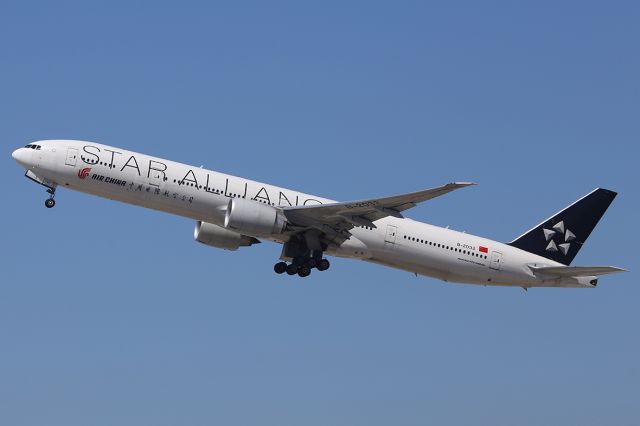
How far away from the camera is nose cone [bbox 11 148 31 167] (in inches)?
2051

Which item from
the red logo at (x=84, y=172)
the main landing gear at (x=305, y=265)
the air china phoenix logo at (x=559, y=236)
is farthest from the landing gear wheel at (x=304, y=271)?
the air china phoenix logo at (x=559, y=236)

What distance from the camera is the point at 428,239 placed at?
5494cm

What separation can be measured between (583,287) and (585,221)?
4585 millimetres

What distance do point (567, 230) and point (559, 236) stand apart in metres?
0.65

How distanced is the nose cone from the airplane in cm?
4

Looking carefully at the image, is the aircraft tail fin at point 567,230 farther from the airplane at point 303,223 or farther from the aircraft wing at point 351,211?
the aircraft wing at point 351,211

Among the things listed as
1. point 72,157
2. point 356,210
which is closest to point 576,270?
point 356,210

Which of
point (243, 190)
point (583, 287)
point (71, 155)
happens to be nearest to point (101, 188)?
point (71, 155)

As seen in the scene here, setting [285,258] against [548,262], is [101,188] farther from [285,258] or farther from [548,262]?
[548,262]

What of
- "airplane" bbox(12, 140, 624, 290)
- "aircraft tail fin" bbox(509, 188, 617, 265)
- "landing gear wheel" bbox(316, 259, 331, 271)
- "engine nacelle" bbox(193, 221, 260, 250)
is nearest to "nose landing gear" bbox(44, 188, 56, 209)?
"airplane" bbox(12, 140, 624, 290)

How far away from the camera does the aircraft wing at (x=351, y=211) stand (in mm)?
50188

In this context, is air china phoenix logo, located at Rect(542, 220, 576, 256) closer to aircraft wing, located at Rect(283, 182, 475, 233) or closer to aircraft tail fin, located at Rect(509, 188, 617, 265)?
aircraft tail fin, located at Rect(509, 188, 617, 265)

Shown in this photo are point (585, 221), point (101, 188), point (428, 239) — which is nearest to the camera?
point (101, 188)

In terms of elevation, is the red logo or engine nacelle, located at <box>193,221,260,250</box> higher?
the red logo
